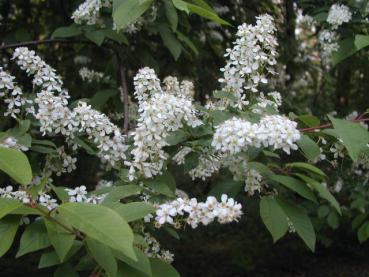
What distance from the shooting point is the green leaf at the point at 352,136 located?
1794 millimetres

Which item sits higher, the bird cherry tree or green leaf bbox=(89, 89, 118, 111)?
the bird cherry tree

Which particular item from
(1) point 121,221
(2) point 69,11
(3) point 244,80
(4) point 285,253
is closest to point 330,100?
(4) point 285,253

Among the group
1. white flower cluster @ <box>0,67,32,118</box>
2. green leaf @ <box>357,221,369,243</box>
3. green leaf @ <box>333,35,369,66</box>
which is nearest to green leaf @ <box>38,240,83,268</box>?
white flower cluster @ <box>0,67,32,118</box>

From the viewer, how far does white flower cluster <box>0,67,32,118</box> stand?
2.34 m

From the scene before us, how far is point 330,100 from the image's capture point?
6.25m

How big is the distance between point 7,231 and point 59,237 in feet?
0.48

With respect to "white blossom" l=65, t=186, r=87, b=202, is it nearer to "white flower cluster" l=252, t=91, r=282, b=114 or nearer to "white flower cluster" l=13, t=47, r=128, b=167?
"white flower cluster" l=13, t=47, r=128, b=167

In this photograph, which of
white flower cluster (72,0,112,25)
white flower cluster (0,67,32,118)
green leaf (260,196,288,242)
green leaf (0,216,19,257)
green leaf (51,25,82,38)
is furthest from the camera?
green leaf (51,25,82,38)

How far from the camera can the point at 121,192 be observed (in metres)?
1.75

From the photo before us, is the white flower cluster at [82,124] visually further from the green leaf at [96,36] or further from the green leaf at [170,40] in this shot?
the green leaf at [170,40]

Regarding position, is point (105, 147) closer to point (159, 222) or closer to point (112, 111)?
point (159, 222)

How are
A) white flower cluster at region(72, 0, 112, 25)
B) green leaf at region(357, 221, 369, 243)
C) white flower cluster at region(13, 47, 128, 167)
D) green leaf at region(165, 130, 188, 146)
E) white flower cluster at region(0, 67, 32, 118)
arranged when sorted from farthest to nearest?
green leaf at region(357, 221, 369, 243)
white flower cluster at region(72, 0, 112, 25)
white flower cluster at region(0, 67, 32, 118)
white flower cluster at region(13, 47, 128, 167)
green leaf at region(165, 130, 188, 146)

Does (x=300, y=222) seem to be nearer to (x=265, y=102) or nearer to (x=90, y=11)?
(x=265, y=102)

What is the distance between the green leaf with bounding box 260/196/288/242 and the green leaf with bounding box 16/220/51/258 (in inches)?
28.9
